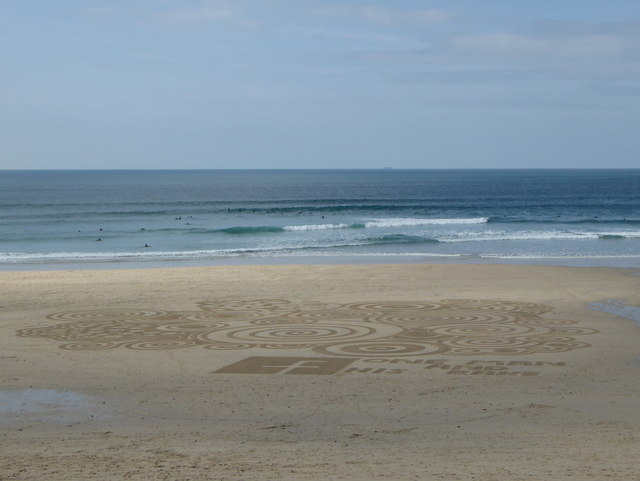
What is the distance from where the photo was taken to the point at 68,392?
411 inches

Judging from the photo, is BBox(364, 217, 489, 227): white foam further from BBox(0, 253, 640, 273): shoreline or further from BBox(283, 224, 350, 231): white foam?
BBox(0, 253, 640, 273): shoreline

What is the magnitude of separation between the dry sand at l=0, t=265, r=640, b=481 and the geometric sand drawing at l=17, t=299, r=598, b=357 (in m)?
0.05

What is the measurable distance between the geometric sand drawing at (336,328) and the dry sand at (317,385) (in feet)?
0.17

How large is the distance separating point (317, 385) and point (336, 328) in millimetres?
4257

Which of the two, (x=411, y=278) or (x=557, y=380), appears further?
(x=411, y=278)

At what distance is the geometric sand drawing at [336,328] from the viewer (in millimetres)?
13266

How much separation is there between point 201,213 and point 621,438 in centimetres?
5036

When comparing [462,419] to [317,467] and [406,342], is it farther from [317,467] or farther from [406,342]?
[406,342]

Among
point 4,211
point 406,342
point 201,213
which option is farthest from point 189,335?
point 4,211

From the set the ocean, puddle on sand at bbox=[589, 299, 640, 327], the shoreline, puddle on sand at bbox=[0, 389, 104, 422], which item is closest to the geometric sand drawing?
puddle on sand at bbox=[589, 299, 640, 327]

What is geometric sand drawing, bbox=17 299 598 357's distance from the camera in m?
13.3

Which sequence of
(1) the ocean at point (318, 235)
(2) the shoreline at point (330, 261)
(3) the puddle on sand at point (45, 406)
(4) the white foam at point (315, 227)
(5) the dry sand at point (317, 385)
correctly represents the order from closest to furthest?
1. (5) the dry sand at point (317, 385)
2. (3) the puddle on sand at point (45, 406)
3. (2) the shoreline at point (330, 261)
4. (1) the ocean at point (318, 235)
5. (4) the white foam at point (315, 227)

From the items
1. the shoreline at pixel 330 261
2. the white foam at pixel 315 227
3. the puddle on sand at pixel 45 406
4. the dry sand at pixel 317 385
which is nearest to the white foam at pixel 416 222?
the white foam at pixel 315 227

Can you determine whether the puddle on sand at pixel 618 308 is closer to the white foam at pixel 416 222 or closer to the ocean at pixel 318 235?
the ocean at pixel 318 235
